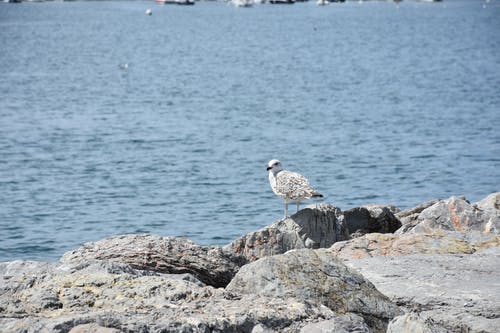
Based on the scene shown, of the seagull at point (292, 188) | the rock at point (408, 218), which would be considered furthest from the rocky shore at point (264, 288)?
the seagull at point (292, 188)

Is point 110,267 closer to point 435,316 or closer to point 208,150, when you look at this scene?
point 435,316

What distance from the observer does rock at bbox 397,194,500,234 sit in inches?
548

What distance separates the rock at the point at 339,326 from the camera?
686 cm

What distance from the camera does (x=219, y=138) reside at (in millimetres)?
37812

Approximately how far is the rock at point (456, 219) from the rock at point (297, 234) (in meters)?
1.22

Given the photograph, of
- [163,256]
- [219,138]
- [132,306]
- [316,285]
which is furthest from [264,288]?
[219,138]

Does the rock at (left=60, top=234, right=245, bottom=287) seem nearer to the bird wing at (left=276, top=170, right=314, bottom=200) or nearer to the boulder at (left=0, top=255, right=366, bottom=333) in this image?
the boulder at (left=0, top=255, right=366, bottom=333)

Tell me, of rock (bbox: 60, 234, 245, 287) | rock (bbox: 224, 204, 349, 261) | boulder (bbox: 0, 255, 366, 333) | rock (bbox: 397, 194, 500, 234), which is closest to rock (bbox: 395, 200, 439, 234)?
rock (bbox: 397, 194, 500, 234)

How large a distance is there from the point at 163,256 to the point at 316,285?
8.29 ft

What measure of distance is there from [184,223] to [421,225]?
1049 centimetres

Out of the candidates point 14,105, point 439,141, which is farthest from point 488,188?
point 14,105

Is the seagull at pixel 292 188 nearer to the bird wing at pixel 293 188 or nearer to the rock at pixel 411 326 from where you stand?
the bird wing at pixel 293 188

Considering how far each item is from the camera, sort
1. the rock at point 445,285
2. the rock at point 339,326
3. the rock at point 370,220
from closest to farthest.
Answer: the rock at point 339,326, the rock at point 445,285, the rock at point 370,220

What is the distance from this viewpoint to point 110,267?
8.05m
